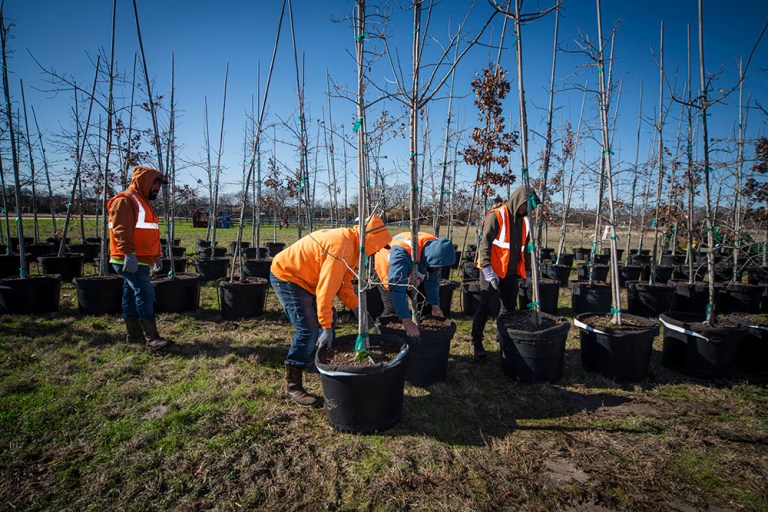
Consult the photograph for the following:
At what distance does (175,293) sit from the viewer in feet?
17.1

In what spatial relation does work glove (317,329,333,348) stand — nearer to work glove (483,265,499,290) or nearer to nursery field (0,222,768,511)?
nursery field (0,222,768,511)

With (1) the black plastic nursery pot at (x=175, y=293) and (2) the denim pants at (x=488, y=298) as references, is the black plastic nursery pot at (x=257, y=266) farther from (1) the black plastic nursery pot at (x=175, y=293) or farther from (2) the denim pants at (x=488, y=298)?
(2) the denim pants at (x=488, y=298)

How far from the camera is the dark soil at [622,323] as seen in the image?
A: 3539 mm

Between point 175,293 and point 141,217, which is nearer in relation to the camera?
point 141,217

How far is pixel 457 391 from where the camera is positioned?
3.25 meters

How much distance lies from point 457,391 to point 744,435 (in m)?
1.99

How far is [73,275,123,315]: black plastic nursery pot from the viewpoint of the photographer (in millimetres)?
4832

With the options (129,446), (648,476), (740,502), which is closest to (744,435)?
(740,502)

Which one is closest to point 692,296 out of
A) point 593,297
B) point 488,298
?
point 593,297

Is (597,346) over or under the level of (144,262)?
under

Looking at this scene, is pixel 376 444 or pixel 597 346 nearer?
pixel 376 444

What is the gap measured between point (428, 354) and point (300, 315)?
1.15 m

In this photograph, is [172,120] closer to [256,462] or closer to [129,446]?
[129,446]

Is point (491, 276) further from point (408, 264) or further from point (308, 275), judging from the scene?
point (308, 275)
